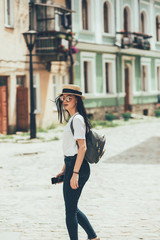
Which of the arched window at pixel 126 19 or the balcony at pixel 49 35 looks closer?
the balcony at pixel 49 35

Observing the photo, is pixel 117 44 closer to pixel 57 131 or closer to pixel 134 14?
pixel 134 14

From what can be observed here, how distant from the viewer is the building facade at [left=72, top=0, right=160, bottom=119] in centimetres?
2906

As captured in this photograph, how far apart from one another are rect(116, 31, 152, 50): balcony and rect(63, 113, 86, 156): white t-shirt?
88.0 ft

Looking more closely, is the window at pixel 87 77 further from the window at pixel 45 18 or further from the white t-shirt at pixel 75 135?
the white t-shirt at pixel 75 135

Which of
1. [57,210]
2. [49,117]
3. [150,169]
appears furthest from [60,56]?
[57,210]

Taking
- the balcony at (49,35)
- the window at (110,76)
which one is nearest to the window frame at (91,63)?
the window at (110,76)

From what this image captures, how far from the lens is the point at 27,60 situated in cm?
2383

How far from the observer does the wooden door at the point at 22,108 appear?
2302 centimetres

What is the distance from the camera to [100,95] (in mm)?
30047

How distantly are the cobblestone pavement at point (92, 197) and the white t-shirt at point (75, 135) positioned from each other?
1275mm

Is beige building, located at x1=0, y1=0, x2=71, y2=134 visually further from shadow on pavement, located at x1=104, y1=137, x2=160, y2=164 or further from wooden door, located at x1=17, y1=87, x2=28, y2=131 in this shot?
shadow on pavement, located at x1=104, y1=137, x2=160, y2=164

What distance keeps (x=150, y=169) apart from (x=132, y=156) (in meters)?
2.60

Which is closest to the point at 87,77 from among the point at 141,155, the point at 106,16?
the point at 106,16

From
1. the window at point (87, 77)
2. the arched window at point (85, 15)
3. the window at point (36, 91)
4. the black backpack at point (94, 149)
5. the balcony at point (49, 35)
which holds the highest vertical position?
the arched window at point (85, 15)
